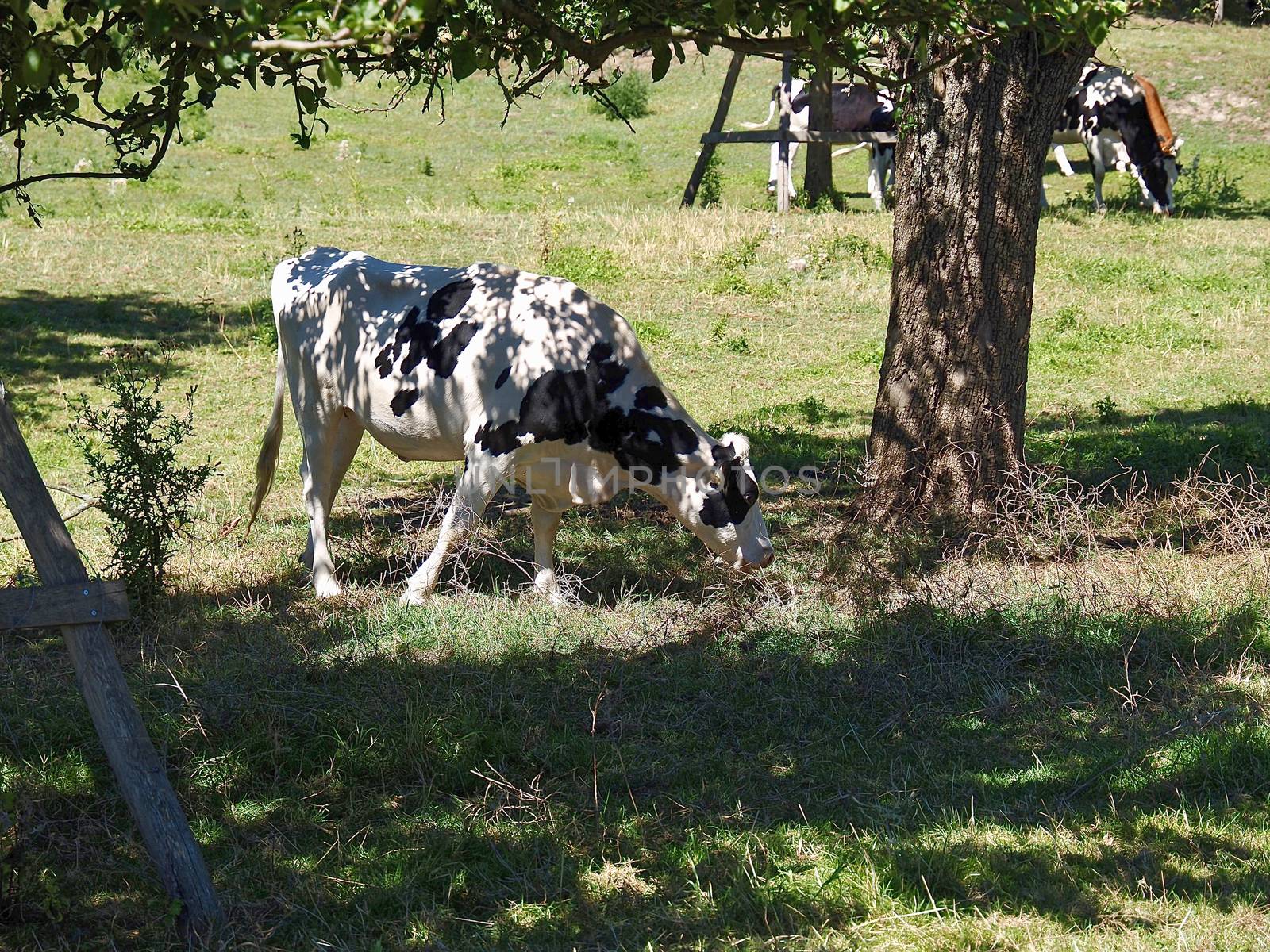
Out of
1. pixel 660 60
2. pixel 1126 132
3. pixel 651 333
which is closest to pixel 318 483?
pixel 660 60

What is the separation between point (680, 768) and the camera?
538cm

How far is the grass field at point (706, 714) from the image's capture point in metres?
4.45

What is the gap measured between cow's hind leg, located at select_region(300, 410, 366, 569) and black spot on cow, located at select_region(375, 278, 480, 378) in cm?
67

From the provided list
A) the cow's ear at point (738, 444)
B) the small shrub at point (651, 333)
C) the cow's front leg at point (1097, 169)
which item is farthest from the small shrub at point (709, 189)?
the cow's ear at point (738, 444)

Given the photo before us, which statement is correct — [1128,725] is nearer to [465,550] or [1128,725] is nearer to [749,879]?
[749,879]

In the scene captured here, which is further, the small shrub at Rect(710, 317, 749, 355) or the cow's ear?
the small shrub at Rect(710, 317, 749, 355)

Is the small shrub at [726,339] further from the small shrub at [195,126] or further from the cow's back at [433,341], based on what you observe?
the small shrub at [195,126]

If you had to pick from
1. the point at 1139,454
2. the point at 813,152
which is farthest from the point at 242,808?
the point at 813,152

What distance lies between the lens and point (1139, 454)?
967cm

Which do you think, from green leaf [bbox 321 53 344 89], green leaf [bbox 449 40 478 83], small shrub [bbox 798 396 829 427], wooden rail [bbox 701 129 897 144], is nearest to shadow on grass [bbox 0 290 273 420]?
small shrub [bbox 798 396 829 427]

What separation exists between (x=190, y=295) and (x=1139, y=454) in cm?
997

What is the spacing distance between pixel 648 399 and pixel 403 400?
4.54 ft

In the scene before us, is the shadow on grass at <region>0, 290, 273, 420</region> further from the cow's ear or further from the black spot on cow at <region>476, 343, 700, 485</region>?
the cow's ear

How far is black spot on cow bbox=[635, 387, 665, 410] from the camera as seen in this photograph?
7297mm
